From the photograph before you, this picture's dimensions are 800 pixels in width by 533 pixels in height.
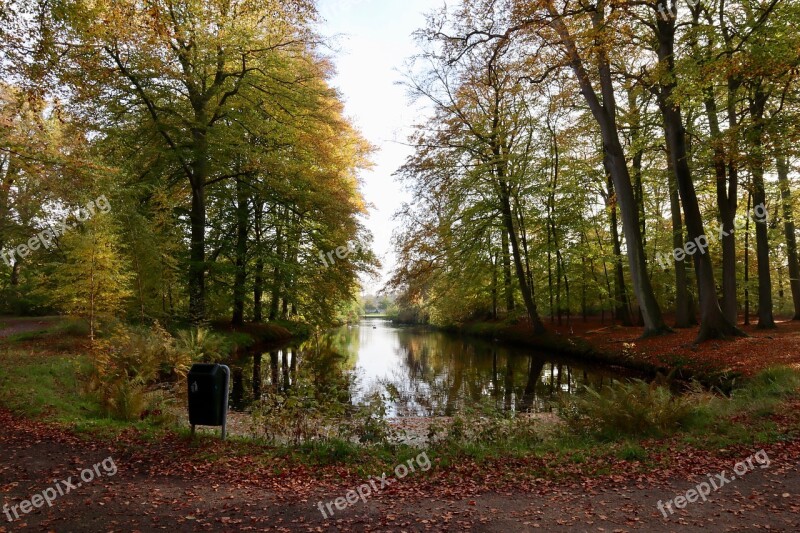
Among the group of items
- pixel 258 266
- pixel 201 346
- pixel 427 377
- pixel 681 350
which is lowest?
pixel 427 377

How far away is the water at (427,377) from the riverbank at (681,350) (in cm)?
101

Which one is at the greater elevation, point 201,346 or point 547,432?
point 201,346

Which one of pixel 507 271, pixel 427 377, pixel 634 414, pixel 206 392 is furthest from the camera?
pixel 507 271

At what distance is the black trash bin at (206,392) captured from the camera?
6188 mm

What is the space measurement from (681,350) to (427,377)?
785cm

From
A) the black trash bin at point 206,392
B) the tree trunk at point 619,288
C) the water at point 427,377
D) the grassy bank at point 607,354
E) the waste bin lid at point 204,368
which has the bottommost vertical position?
the water at point 427,377

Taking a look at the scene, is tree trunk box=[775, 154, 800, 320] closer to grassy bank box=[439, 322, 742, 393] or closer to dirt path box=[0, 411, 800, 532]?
grassy bank box=[439, 322, 742, 393]

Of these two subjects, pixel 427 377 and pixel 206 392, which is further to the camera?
pixel 427 377

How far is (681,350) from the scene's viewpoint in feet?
46.1

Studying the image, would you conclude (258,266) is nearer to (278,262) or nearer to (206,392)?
(278,262)

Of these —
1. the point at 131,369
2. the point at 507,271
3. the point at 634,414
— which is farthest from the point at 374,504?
the point at 507,271

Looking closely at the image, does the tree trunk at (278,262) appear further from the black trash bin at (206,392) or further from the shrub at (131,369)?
the black trash bin at (206,392)

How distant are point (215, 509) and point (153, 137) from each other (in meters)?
18.1

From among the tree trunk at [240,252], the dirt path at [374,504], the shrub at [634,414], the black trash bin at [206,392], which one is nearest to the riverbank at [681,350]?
the shrub at [634,414]
